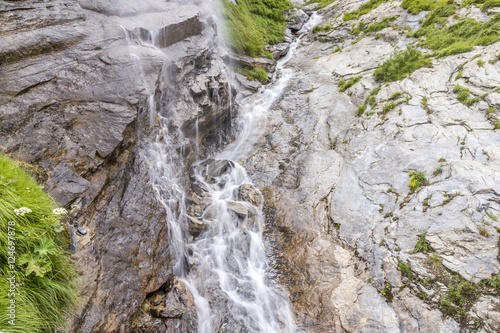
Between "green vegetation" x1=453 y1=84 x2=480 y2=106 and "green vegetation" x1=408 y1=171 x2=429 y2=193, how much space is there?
185 inches

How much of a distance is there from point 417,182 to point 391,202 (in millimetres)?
1250

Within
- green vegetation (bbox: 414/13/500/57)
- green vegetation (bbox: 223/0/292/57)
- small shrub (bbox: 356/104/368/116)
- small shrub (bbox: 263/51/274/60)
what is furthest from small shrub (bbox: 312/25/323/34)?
small shrub (bbox: 356/104/368/116)

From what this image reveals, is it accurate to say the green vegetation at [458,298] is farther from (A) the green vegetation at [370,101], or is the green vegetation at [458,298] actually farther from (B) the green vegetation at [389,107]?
(A) the green vegetation at [370,101]

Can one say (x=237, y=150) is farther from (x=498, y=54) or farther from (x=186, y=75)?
(x=498, y=54)

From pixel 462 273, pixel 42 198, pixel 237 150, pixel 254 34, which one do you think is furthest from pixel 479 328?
pixel 254 34

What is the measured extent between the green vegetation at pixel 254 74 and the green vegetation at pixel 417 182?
543 inches

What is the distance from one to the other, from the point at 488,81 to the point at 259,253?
13.1 meters

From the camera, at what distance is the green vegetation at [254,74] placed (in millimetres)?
19297

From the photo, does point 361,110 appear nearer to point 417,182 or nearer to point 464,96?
point 464,96

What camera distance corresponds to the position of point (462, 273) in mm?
6859

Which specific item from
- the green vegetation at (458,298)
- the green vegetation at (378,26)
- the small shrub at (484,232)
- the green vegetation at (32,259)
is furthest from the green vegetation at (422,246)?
the green vegetation at (378,26)

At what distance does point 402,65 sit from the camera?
1466cm

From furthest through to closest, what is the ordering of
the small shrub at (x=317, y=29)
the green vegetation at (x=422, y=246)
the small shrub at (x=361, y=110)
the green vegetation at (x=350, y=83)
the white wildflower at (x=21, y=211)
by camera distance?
the small shrub at (x=317, y=29) → the green vegetation at (x=350, y=83) → the small shrub at (x=361, y=110) → the green vegetation at (x=422, y=246) → the white wildflower at (x=21, y=211)

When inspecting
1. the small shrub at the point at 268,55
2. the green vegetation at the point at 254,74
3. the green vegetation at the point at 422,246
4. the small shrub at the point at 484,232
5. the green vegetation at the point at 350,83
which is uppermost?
the small shrub at the point at 268,55
